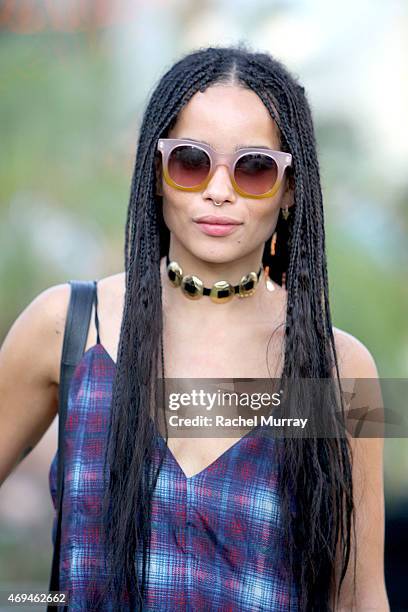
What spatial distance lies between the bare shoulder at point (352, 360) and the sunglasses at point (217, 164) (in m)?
0.45

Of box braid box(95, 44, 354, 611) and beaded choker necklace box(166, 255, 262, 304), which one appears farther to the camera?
beaded choker necklace box(166, 255, 262, 304)

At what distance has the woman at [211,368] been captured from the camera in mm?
2070

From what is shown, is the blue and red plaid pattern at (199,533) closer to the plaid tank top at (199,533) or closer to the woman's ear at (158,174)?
the plaid tank top at (199,533)

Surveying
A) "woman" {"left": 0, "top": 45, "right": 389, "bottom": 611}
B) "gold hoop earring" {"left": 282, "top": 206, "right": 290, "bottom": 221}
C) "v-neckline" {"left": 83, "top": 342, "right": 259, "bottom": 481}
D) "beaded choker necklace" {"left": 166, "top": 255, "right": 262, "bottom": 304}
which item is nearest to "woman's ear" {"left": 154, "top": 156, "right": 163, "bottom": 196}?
"woman" {"left": 0, "top": 45, "right": 389, "bottom": 611}

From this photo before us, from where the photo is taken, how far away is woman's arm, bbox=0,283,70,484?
221cm

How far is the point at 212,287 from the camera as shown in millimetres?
2254

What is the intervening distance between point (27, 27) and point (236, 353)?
2710 millimetres

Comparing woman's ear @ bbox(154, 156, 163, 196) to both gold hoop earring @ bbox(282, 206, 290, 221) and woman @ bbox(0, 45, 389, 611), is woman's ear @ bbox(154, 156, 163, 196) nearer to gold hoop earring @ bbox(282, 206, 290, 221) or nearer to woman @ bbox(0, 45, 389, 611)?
woman @ bbox(0, 45, 389, 611)

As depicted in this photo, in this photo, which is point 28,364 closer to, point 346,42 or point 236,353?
point 236,353

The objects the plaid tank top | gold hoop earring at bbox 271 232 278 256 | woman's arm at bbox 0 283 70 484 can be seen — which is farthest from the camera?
gold hoop earring at bbox 271 232 278 256

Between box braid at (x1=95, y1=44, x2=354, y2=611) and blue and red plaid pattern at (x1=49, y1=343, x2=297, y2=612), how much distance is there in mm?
32

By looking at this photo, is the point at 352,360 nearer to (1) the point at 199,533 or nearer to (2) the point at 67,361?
(1) the point at 199,533

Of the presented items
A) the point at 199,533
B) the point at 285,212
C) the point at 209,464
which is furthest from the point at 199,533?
the point at 285,212

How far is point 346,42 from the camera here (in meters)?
4.32
